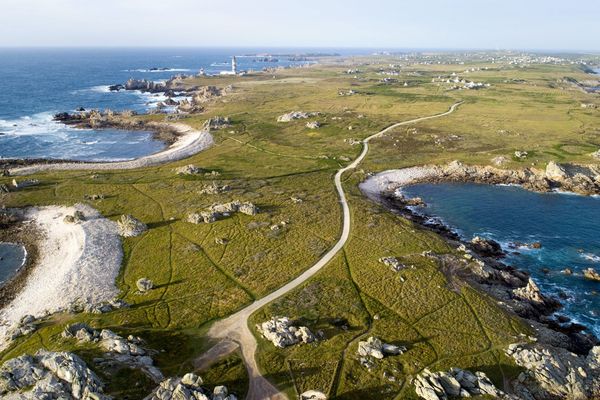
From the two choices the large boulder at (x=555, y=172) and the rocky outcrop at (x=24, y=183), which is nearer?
the rocky outcrop at (x=24, y=183)

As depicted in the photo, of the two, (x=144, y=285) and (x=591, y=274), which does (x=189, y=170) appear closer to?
(x=144, y=285)

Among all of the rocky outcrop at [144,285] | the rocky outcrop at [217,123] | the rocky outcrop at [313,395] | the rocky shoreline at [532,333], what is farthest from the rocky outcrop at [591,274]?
the rocky outcrop at [217,123]

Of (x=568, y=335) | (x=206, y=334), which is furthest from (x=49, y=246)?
(x=568, y=335)

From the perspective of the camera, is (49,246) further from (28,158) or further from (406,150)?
(406,150)

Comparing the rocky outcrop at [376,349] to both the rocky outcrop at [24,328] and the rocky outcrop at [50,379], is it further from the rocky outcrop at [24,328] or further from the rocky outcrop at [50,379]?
the rocky outcrop at [24,328]

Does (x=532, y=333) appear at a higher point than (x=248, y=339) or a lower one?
lower

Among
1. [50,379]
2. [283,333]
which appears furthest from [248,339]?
[50,379]
